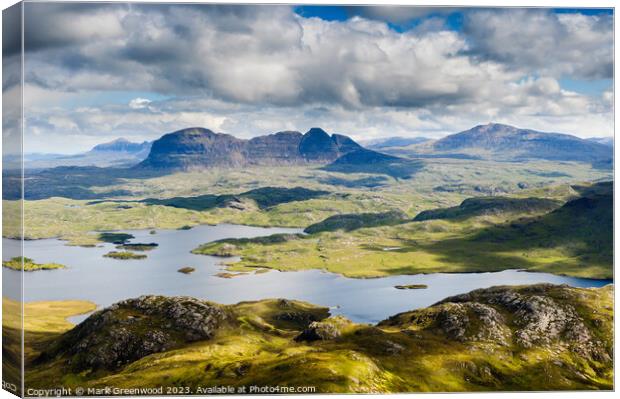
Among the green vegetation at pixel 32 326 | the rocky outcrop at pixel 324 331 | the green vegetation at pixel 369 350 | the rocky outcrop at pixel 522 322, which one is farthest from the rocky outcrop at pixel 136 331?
the rocky outcrop at pixel 522 322

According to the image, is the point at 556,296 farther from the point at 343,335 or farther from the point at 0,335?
the point at 0,335

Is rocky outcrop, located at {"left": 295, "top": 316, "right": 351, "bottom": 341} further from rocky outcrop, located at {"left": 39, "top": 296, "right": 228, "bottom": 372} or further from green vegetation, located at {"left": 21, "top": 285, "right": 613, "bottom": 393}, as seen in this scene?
rocky outcrop, located at {"left": 39, "top": 296, "right": 228, "bottom": 372}

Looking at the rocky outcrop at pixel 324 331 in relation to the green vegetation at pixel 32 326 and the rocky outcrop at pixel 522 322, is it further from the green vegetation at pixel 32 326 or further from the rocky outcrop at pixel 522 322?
the green vegetation at pixel 32 326

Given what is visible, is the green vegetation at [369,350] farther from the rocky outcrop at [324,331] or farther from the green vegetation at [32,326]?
the green vegetation at [32,326]

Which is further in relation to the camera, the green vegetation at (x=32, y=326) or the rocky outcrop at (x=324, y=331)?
the rocky outcrop at (x=324, y=331)

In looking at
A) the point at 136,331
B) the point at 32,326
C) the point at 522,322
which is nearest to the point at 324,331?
the point at 136,331

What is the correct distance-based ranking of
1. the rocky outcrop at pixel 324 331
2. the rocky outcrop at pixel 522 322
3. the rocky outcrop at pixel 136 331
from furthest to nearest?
the rocky outcrop at pixel 324 331, the rocky outcrop at pixel 522 322, the rocky outcrop at pixel 136 331

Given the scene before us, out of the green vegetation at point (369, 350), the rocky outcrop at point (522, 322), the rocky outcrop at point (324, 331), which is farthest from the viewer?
the rocky outcrop at point (324, 331)
